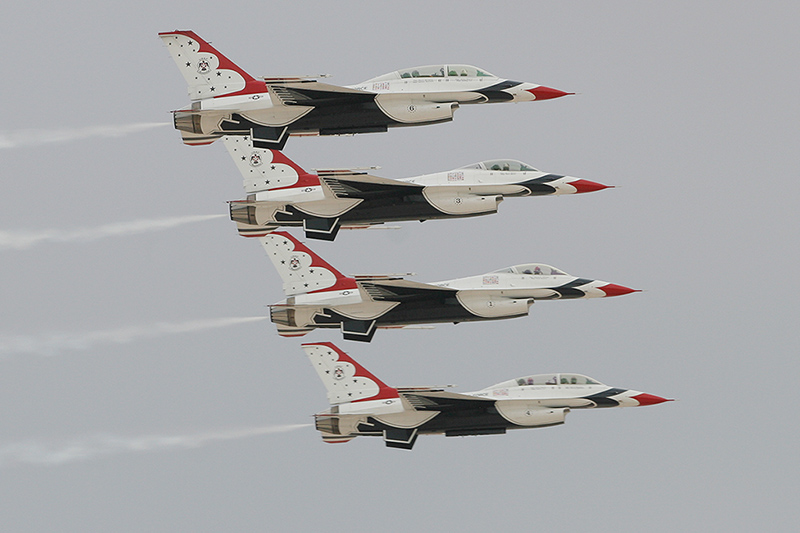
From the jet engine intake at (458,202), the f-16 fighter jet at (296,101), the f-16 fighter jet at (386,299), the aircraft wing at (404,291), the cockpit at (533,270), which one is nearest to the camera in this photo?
the f-16 fighter jet at (296,101)

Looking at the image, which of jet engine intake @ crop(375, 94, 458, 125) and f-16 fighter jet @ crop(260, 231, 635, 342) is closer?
jet engine intake @ crop(375, 94, 458, 125)

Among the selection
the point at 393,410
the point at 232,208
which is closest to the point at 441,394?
the point at 393,410

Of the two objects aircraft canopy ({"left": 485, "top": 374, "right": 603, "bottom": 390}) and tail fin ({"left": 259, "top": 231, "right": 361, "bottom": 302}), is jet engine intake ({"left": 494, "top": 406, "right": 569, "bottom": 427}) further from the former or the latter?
tail fin ({"left": 259, "top": 231, "right": 361, "bottom": 302})

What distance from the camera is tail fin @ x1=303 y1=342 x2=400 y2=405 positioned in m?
52.5

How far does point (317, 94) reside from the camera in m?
49.9

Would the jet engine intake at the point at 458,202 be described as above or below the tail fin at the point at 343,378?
above

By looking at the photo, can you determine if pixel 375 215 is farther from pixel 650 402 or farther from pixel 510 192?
pixel 650 402

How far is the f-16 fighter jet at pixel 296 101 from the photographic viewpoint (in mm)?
50188

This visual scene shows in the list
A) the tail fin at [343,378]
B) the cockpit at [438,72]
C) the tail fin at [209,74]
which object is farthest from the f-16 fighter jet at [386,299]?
the cockpit at [438,72]

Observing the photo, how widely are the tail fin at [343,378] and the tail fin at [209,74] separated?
10.2 metres

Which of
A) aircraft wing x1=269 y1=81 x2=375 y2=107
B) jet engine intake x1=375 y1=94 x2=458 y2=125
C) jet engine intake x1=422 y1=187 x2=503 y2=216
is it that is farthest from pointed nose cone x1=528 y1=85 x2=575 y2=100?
aircraft wing x1=269 y1=81 x2=375 y2=107

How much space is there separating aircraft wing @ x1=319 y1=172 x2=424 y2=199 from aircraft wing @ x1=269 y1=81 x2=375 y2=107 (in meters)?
2.71

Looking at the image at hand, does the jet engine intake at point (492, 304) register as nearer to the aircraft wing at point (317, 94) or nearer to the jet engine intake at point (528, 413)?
the jet engine intake at point (528, 413)

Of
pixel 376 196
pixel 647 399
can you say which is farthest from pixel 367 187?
pixel 647 399
